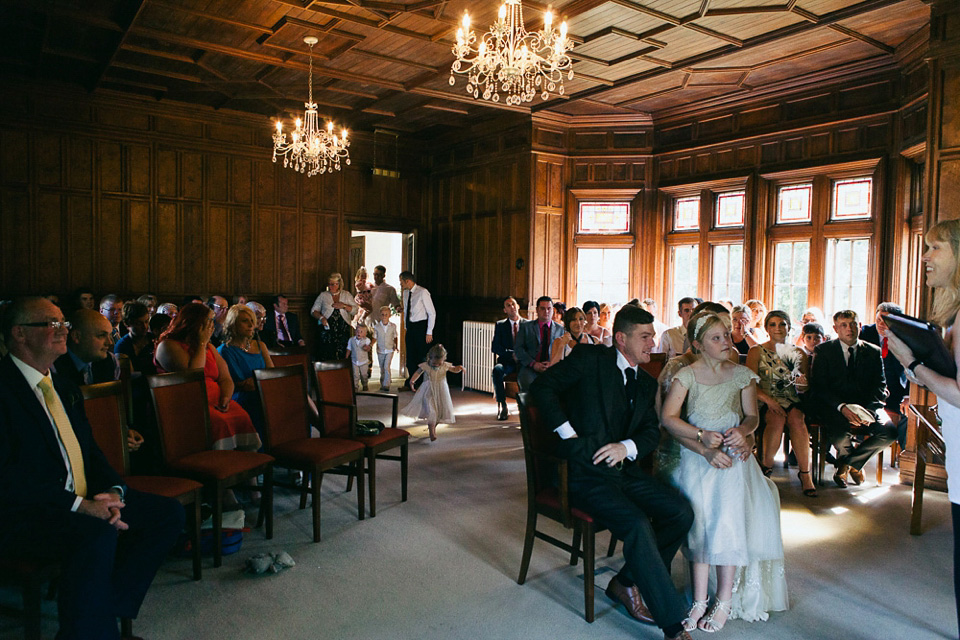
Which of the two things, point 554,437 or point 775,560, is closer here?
point 775,560

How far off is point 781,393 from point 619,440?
7.80 ft

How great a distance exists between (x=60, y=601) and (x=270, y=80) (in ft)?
22.4

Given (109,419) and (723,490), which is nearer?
(723,490)

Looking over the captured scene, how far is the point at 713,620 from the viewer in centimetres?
290

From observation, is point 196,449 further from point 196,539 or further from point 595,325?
point 595,325

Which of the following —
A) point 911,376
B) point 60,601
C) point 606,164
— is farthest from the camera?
point 606,164

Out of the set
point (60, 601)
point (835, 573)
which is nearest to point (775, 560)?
point (835, 573)

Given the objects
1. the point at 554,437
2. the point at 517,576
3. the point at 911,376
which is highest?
the point at 911,376

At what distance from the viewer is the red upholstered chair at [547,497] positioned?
297 cm

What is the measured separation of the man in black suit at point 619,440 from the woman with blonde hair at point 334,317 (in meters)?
6.86

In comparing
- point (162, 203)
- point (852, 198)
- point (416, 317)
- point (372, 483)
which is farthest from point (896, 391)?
point (162, 203)

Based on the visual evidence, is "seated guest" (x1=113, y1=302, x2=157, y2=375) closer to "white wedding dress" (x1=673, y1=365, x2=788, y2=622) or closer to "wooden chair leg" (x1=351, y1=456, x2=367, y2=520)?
"wooden chair leg" (x1=351, y1=456, x2=367, y2=520)

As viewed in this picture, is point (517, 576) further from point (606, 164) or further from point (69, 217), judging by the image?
point (69, 217)

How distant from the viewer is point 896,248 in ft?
21.2
